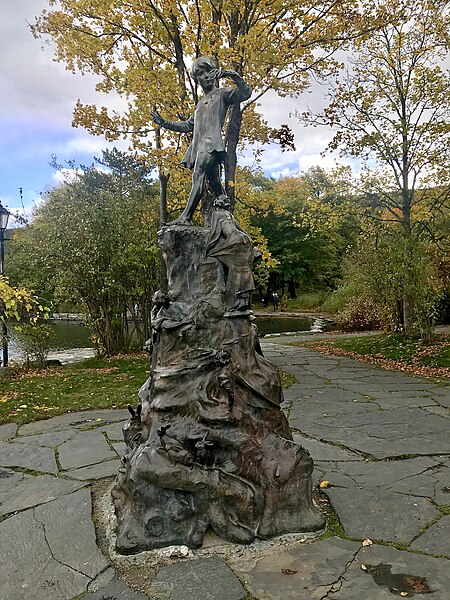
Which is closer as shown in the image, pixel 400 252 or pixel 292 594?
pixel 292 594

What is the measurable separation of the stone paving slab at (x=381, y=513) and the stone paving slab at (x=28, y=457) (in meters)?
2.36

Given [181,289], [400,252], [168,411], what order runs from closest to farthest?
[168,411] → [181,289] → [400,252]

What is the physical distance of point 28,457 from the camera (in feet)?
14.5

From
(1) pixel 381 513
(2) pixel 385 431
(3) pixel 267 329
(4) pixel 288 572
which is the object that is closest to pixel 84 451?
(4) pixel 288 572

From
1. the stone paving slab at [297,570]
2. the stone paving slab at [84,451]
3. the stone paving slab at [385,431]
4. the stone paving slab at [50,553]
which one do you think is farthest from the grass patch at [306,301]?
the stone paving slab at [297,570]

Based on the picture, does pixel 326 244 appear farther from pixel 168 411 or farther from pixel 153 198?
pixel 168 411

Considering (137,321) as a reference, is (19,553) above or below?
below

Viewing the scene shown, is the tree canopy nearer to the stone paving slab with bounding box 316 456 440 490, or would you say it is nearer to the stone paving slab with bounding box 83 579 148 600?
the stone paving slab with bounding box 316 456 440 490

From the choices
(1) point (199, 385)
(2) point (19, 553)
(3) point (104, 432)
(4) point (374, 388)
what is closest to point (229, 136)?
(4) point (374, 388)

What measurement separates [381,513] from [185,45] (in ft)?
26.3

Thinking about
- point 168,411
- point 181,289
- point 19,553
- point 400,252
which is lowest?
point 19,553

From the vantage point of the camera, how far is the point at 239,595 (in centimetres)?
233

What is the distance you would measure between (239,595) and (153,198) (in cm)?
1083

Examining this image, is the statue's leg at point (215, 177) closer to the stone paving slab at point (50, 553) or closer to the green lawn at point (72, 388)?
the stone paving slab at point (50, 553)
